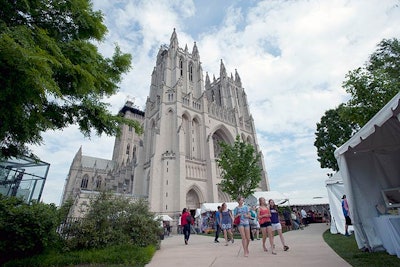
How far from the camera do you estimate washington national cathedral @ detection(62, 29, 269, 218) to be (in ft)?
87.2

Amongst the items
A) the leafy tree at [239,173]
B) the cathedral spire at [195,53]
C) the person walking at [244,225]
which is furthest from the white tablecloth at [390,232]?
the cathedral spire at [195,53]

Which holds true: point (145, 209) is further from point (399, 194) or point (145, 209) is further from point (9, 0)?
point (399, 194)

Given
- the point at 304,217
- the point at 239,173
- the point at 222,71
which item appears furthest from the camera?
the point at 222,71

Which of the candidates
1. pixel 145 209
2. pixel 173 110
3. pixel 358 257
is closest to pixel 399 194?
pixel 358 257

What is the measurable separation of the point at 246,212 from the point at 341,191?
294 inches

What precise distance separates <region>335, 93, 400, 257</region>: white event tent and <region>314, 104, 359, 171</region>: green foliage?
55.1 ft

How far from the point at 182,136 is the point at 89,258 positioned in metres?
23.9

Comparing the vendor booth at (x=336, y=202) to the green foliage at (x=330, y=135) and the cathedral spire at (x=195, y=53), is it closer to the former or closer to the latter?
the green foliage at (x=330, y=135)

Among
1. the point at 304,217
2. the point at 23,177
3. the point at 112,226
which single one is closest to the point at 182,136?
the point at 304,217

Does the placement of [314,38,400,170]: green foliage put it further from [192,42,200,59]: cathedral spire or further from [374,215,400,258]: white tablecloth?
[192,42,200,59]: cathedral spire

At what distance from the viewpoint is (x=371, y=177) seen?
219 inches

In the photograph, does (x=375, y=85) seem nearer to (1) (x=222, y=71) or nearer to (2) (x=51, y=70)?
(2) (x=51, y=70)

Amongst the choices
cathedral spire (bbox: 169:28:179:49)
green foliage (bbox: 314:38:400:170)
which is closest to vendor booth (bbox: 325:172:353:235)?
green foliage (bbox: 314:38:400:170)

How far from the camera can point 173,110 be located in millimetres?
31719
